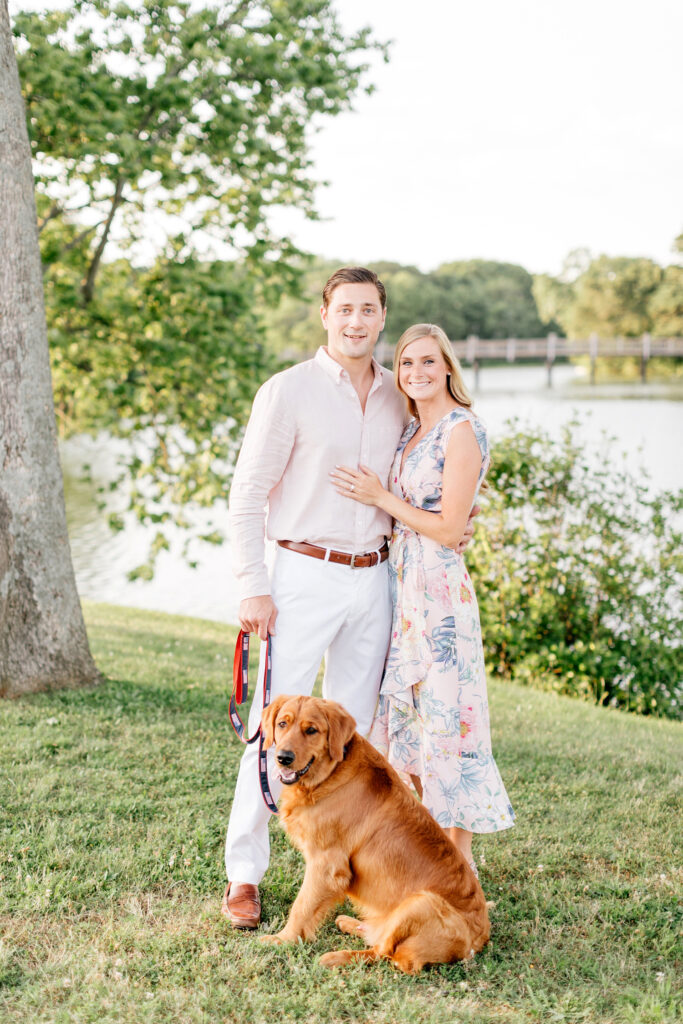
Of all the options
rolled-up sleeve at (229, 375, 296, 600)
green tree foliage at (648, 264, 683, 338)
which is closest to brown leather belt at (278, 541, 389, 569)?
rolled-up sleeve at (229, 375, 296, 600)

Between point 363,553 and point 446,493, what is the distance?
0.43m

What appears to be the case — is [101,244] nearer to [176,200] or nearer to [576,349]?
[176,200]

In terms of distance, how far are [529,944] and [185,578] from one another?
43.7 ft

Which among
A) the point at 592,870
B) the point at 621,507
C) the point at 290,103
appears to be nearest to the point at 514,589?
the point at 621,507

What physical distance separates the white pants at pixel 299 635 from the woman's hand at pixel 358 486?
0.29m

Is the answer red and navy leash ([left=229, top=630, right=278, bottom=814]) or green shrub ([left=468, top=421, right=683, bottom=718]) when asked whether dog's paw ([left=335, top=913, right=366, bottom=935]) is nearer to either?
red and navy leash ([left=229, top=630, right=278, bottom=814])

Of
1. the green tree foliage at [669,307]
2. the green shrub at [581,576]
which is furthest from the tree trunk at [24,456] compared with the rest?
the green tree foliage at [669,307]

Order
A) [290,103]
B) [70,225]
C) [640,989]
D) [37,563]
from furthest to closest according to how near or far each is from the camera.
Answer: [70,225] < [290,103] < [37,563] < [640,989]

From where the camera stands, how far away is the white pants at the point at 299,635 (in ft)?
10.9

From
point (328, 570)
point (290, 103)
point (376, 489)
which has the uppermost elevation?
point (290, 103)

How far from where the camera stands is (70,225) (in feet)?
31.8

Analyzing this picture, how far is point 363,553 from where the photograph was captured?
3.42 m

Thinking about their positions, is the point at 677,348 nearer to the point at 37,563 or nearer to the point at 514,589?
the point at 514,589

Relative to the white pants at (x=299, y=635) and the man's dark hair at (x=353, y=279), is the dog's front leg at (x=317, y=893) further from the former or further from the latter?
the man's dark hair at (x=353, y=279)
